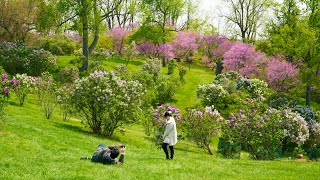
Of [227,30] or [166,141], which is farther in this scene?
[227,30]

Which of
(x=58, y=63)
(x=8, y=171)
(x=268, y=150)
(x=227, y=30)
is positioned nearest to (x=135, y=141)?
(x=268, y=150)

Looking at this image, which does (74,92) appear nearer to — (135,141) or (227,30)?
(135,141)

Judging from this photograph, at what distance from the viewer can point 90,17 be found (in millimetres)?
41844

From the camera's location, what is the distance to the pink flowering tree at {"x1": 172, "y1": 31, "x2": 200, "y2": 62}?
64.9 meters

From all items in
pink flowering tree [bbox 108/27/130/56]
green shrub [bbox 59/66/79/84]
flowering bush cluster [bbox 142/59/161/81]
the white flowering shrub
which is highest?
pink flowering tree [bbox 108/27/130/56]

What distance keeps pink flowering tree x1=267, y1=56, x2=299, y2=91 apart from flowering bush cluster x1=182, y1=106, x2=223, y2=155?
2125 cm

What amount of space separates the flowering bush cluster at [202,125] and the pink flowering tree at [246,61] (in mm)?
24907

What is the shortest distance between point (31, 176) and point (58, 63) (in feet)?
119

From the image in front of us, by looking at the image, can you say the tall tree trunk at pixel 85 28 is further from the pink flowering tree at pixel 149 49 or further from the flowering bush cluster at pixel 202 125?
the flowering bush cluster at pixel 202 125

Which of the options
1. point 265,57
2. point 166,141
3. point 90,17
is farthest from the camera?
point 265,57

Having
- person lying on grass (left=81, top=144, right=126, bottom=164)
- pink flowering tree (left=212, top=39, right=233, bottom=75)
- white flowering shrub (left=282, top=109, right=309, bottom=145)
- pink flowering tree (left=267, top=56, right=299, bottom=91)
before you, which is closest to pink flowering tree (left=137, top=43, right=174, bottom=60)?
pink flowering tree (left=212, top=39, right=233, bottom=75)

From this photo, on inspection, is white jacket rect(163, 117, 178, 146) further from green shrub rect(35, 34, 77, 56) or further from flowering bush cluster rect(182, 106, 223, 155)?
green shrub rect(35, 34, 77, 56)

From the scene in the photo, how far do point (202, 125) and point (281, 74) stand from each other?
22.3 m

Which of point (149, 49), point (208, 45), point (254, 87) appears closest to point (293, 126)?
point (254, 87)
